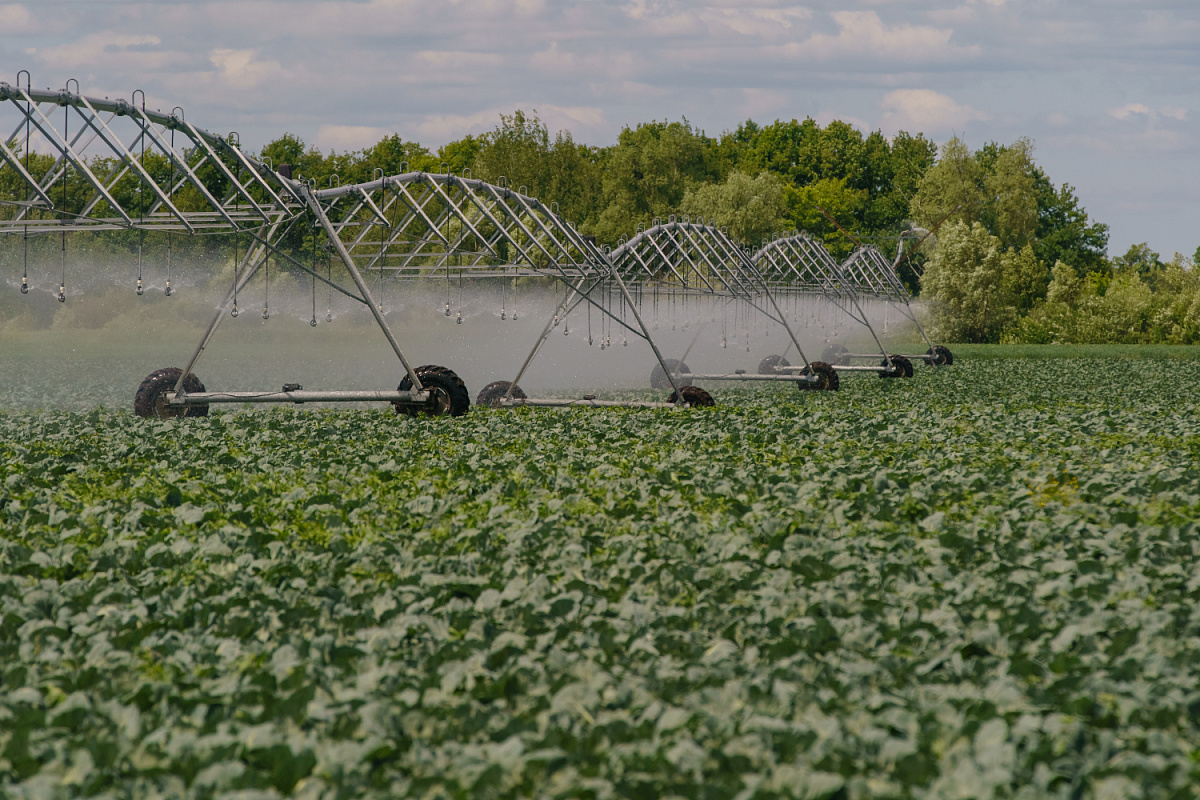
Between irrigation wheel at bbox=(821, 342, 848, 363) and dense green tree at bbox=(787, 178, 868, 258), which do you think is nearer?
irrigation wheel at bbox=(821, 342, 848, 363)

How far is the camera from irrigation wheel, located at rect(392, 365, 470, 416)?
16016 millimetres

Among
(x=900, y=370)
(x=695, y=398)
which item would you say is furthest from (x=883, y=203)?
(x=695, y=398)

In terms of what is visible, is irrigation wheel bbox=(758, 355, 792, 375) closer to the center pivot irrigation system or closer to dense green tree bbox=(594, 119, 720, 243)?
the center pivot irrigation system

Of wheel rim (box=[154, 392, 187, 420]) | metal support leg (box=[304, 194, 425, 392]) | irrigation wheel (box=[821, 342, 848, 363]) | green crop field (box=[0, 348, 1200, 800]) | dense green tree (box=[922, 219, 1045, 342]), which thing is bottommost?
green crop field (box=[0, 348, 1200, 800])

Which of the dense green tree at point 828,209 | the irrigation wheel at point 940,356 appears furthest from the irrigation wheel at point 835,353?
the dense green tree at point 828,209

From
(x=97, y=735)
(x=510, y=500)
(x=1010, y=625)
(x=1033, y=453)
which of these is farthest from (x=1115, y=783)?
(x=1033, y=453)

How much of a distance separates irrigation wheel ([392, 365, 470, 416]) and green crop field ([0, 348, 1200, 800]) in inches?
182

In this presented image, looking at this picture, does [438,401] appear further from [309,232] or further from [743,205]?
[743,205]

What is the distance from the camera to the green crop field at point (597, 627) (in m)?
4.04

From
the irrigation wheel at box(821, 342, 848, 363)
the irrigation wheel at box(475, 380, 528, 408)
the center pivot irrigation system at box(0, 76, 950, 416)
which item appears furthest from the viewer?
the irrigation wheel at box(821, 342, 848, 363)

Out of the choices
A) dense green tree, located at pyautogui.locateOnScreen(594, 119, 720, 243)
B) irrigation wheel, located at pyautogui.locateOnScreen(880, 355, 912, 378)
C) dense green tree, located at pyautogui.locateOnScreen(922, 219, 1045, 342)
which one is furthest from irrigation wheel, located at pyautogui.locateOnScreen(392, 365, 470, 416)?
dense green tree, located at pyautogui.locateOnScreen(594, 119, 720, 243)

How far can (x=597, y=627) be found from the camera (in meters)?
5.55

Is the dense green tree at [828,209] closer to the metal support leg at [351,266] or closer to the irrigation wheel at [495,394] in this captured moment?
the irrigation wheel at [495,394]

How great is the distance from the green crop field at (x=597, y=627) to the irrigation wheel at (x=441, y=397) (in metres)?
4.61
